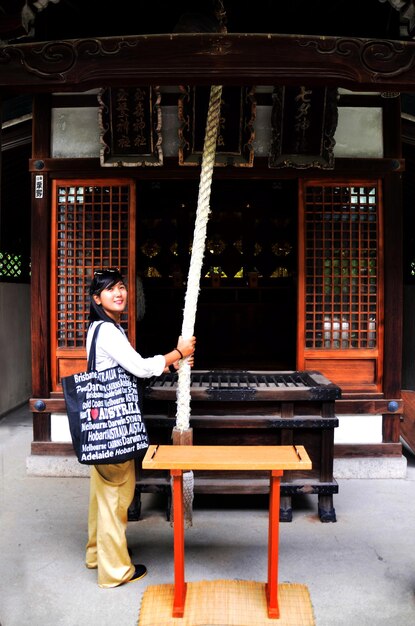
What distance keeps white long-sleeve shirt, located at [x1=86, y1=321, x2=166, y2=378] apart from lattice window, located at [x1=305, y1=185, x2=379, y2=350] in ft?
8.93

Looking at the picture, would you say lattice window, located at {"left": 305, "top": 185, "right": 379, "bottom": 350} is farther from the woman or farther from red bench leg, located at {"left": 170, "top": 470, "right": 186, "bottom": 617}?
red bench leg, located at {"left": 170, "top": 470, "right": 186, "bottom": 617}

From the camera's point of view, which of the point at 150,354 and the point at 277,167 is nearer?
the point at 277,167

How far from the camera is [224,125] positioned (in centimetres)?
547

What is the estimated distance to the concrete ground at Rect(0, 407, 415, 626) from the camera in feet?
10.9

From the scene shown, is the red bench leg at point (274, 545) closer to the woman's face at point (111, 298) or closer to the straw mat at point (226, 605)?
the straw mat at point (226, 605)

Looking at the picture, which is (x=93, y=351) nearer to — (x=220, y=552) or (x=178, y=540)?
(x=178, y=540)

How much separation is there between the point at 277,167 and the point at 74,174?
6.92ft

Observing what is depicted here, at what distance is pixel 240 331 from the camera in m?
10.2

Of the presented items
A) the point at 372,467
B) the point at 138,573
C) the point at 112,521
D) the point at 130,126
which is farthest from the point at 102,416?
the point at 372,467

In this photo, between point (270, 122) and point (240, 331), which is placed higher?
point (270, 122)

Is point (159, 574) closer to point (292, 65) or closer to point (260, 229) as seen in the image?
point (292, 65)

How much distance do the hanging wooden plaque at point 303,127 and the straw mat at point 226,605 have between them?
3.88 metres

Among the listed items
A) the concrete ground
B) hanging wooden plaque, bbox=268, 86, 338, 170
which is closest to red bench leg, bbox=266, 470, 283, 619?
the concrete ground

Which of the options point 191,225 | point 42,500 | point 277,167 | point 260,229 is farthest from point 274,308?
point 42,500
